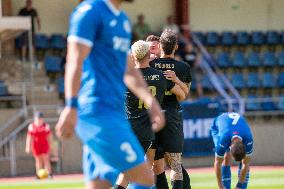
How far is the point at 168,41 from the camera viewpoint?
30.0ft

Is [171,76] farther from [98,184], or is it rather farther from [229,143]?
[98,184]

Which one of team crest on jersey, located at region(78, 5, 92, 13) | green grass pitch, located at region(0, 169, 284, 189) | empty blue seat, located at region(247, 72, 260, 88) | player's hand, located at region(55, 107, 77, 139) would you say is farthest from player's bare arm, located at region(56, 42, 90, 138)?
empty blue seat, located at region(247, 72, 260, 88)

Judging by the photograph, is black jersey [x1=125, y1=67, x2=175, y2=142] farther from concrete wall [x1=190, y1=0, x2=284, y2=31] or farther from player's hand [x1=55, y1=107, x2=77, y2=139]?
concrete wall [x1=190, y1=0, x2=284, y2=31]

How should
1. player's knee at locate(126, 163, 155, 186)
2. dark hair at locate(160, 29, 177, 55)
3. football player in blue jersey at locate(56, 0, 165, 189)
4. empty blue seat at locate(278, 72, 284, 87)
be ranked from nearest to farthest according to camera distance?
football player in blue jersey at locate(56, 0, 165, 189), player's knee at locate(126, 163, 155, 186), dark hair at locate(160, 29, 177, 55), empty blue seat at locate(278, 72, 284, 87)

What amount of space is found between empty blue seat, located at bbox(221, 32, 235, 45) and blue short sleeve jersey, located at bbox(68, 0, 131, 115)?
20.2m

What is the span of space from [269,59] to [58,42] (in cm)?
686

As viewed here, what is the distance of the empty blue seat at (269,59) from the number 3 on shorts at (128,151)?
65.5ft

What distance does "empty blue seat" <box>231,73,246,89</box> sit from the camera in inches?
958

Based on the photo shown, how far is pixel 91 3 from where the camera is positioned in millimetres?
5770

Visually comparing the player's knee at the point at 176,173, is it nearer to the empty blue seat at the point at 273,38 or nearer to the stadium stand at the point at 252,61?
the stadium stand at the point at 252,61

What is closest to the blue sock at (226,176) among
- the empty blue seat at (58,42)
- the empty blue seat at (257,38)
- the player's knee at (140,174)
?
the player's knee at (140,174)

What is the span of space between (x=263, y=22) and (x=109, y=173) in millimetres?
22006

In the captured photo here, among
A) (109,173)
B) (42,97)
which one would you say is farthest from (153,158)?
(42,97)

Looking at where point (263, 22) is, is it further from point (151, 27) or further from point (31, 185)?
point (31, 185)
